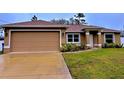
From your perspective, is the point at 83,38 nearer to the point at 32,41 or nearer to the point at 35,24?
the point at 35,24

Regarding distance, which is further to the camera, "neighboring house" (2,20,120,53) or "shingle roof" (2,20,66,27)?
"shingle roof" (2,20,66,27)

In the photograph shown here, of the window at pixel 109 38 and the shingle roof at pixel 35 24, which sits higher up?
the shingle roof at pixel 35 24

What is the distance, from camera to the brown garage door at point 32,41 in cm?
1564

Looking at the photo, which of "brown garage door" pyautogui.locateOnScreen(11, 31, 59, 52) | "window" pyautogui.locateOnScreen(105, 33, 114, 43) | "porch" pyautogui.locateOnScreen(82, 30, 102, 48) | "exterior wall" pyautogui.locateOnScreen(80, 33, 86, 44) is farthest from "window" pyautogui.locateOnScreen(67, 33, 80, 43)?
"brown garage door" pyautogui.locateOnScreen(11, 31, 59, 52)

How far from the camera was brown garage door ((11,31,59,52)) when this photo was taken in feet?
51.3

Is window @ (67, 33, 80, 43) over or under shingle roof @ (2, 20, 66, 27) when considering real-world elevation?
under

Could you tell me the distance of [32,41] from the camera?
15688 mm

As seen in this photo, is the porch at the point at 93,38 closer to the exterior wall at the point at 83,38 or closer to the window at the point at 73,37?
the exterior wall at the point at 83,38

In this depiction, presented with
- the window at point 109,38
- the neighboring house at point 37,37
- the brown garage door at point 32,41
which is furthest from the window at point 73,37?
the brown garage door at point 32,41

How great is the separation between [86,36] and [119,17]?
20.4 feet

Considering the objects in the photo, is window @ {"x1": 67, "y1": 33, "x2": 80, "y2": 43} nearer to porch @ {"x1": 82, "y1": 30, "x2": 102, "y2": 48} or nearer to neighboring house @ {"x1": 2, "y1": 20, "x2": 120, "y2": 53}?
porch @ {"x1": 82, "y1": 30, "x2": 102, "y2": 48}

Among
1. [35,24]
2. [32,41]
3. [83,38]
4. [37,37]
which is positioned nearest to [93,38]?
[83,38]
